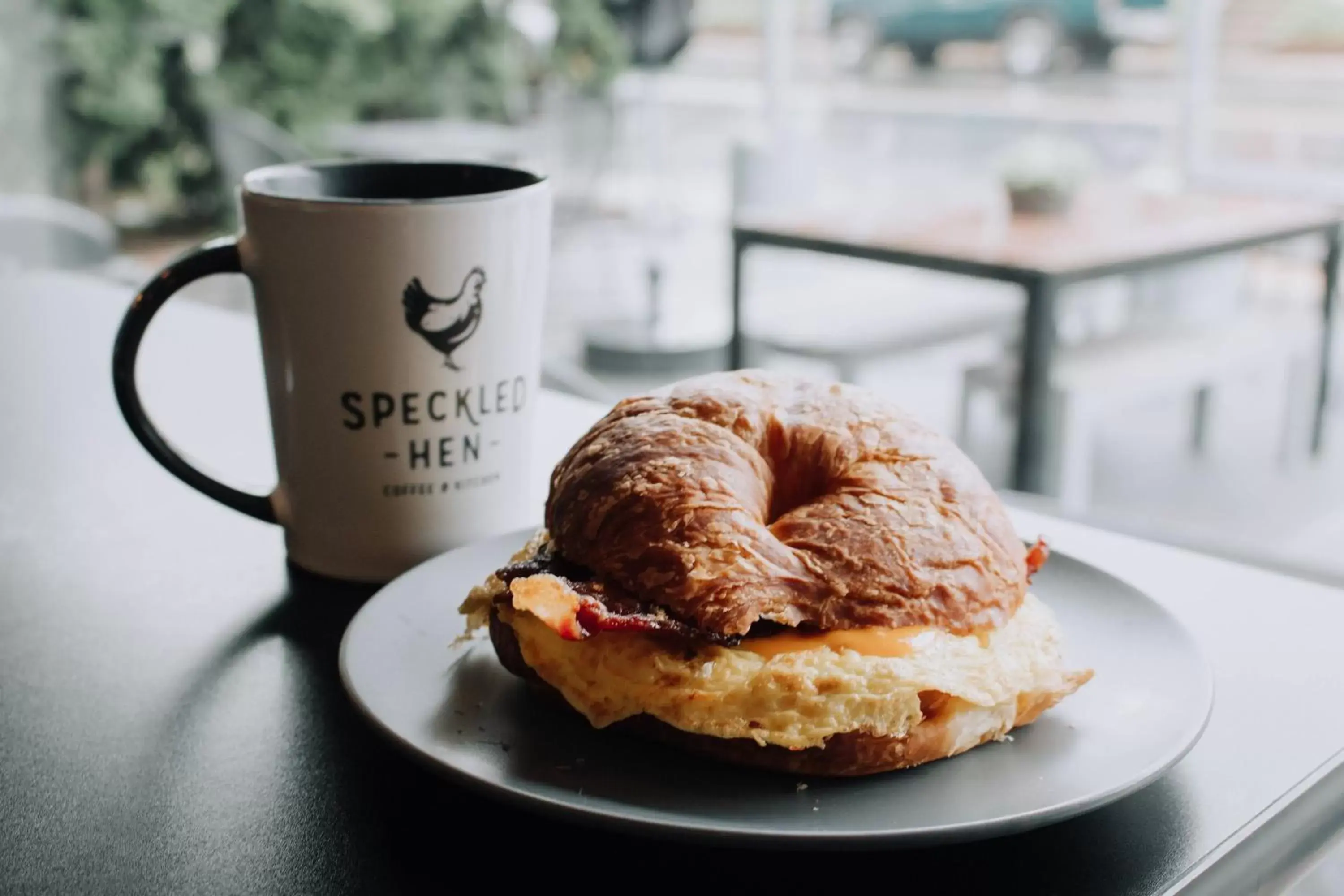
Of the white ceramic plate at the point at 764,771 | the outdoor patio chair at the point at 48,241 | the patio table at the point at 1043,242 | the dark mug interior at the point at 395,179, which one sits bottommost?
the patio table at the point at 1043,242

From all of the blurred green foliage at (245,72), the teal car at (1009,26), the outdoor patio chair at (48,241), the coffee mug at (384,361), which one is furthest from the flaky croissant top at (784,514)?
the teal car at (1009,26)

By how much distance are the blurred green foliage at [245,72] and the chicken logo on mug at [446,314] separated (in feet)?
18.9

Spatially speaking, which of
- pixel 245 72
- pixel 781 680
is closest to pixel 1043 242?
pixel 781 680

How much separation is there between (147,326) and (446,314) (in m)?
0.15

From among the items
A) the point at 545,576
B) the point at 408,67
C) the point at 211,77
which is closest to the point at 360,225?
the point at 545,576

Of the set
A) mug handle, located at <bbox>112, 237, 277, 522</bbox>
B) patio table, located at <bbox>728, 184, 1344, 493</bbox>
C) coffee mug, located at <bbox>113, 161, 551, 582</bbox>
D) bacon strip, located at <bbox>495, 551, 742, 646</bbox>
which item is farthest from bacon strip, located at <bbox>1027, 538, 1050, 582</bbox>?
patio table, located at <bbox>728, 184, 1344, 493</bbox>

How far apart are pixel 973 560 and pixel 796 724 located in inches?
4.0

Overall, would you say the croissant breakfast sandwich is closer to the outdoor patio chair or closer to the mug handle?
the mug handle

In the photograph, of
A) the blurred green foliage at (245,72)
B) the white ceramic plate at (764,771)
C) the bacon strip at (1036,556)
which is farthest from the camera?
the blurred green foliage at (245,72)

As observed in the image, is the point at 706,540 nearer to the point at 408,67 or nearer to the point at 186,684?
the point at 186,684

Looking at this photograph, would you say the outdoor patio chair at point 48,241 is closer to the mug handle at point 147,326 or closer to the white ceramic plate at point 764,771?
the mug handle at point 147,326

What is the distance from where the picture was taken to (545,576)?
453 millimetres

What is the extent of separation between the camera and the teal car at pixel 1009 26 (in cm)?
742

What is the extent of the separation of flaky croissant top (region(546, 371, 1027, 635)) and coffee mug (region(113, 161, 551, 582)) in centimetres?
10
